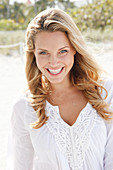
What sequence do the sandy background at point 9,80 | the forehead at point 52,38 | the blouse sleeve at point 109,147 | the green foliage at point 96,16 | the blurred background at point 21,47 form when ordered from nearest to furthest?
the forehead at point 52,38 → the blouse sleeve at point 109,147 → the sandy background at point 9,80 → the blurred background at point 21,47 → the green foliage at point 96,16

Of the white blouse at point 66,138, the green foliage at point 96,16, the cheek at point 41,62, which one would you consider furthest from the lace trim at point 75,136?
the green foliage at point 96,16

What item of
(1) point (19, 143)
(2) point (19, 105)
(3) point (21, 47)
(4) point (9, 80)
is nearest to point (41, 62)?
(2) point (19, 105)

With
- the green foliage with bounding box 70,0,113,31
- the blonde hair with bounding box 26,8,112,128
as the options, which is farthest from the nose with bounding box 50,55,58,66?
the green foliage with bounding box 70,0,113,31

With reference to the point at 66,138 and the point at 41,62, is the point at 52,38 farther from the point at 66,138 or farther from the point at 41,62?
the point at 66,138

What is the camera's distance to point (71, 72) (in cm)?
188

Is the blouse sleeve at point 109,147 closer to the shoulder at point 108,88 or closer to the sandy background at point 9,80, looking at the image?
the shoulder at point 108,88

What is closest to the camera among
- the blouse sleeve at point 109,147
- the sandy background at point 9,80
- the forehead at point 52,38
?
the forehead at point 52,38

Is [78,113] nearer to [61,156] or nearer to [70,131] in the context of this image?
[70,131]

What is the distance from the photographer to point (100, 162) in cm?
165

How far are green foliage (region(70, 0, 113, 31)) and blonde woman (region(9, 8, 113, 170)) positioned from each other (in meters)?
12.6

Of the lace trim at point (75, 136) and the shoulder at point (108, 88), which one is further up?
the shoulder at point (108, 88)

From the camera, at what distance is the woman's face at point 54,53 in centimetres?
155

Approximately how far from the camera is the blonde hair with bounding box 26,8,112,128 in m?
1.55

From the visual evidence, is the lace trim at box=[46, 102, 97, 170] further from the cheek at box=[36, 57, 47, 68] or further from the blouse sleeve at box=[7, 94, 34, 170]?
the cheek at box=[36, 57, 47, 68]
